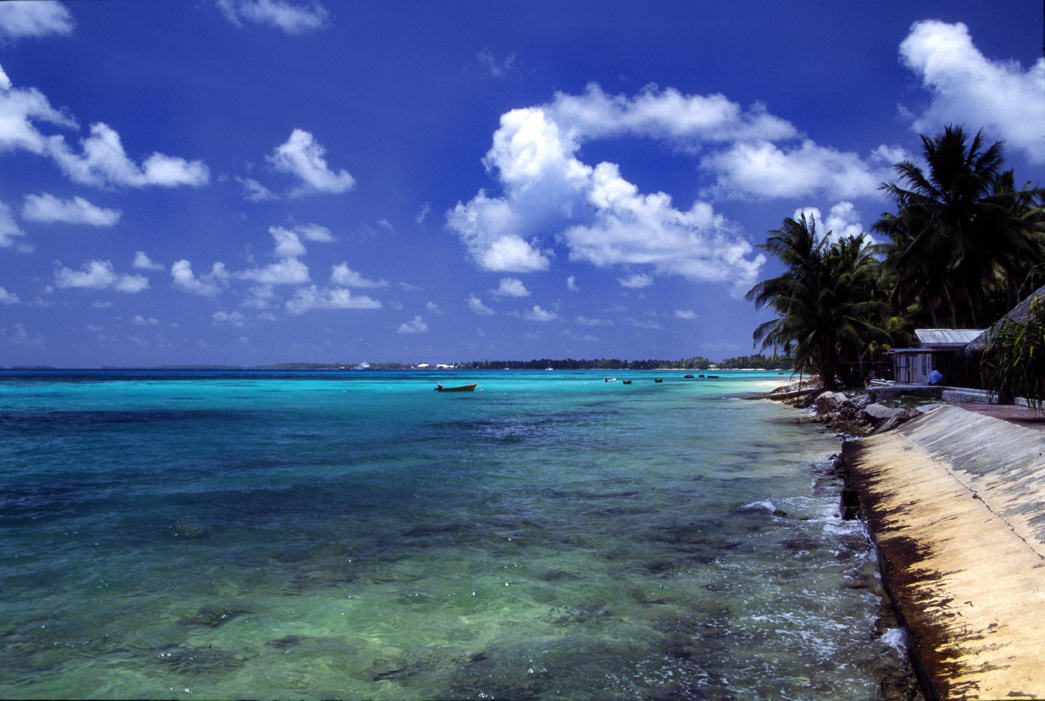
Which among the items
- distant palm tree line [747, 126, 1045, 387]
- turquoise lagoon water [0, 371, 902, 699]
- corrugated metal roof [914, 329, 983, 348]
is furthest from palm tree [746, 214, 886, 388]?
turquoise lagoon water [0, 371, 902, 699]

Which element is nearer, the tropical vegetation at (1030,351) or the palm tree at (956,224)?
the tropical vegetation at (1030,351)

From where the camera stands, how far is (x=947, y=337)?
2044 centimetres

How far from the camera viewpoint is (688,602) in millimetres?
5207

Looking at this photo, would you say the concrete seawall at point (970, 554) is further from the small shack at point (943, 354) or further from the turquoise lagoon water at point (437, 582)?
the small shack at point (943, 354)

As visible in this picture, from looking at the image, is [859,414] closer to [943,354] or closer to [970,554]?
[943,354]

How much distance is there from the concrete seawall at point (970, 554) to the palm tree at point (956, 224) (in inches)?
694

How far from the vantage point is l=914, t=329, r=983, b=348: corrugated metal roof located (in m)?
20.1

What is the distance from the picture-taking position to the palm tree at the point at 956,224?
74.5 feet

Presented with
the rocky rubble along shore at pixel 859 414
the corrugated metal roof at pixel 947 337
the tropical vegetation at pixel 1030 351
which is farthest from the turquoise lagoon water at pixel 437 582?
the corrugated metal roof at pixel 947 337

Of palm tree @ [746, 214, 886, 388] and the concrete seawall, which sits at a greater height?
palm tree @ [746, 214, 886, 388]

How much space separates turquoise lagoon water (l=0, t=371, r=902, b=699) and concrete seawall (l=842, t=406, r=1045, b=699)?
0.45 m

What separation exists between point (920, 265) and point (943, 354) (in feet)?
15.0

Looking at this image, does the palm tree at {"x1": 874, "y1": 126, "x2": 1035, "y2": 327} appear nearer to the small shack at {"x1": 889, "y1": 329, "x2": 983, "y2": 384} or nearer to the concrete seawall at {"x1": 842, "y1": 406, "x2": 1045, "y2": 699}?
the small shack at {"x1": 889, "y1": 329, "x2": 983, "y2": 384}

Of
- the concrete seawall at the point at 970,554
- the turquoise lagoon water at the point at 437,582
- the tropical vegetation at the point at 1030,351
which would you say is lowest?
the turquoise lagoon water at the point at 437,582
